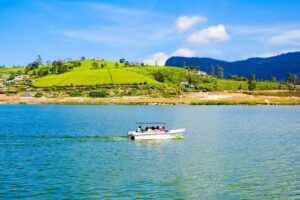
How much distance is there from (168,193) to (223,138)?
49128 millimetres

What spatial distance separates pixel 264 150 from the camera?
76875 millimetres

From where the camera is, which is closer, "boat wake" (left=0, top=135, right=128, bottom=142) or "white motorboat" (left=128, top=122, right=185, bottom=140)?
"white motorboat" (left=128, top=122, right=185, bottom=140)

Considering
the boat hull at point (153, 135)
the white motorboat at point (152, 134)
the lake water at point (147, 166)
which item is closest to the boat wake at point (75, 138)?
the lake water at point (147, 166)

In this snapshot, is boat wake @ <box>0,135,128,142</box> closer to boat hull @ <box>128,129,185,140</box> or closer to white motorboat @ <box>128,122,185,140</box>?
boat hull @ <box>128,129,185,140</box>

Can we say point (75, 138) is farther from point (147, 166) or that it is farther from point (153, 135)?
point (147, 166)

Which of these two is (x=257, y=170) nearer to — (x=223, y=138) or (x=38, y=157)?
(x=38, y=157)

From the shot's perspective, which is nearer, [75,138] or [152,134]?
[152,134]

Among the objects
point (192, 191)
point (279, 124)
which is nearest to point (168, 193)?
point (192, 191)

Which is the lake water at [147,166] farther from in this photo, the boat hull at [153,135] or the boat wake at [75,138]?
the boat hull at [153,135]

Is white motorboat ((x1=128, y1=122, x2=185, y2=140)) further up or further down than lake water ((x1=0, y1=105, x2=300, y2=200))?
further up

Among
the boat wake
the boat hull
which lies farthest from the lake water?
the boat hull

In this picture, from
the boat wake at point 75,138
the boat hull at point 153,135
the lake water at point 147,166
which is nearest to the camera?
the lake water at point 147,166

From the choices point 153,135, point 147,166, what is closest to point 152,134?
point 153,135

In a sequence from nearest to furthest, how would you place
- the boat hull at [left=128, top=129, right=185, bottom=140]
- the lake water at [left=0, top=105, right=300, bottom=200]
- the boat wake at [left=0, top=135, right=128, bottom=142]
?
the lake water at [left=0, top=105, right=300, bottom=200] → the boat hull at [left=128, top=129, right=185, bottom=140] → the boat wake at [left=0, top=135, right=128, bottom=142]
